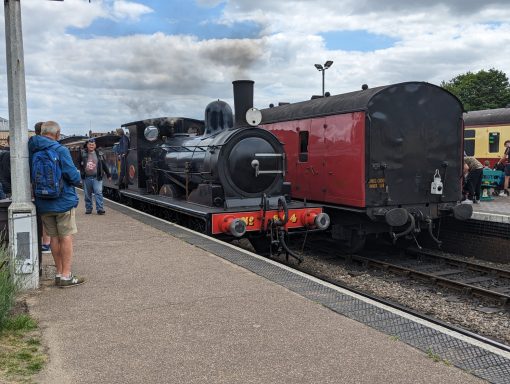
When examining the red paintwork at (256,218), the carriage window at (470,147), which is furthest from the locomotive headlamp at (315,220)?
the carriage window at (470,147)

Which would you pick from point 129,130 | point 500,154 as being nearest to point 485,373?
point 129,130

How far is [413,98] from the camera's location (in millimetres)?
8766

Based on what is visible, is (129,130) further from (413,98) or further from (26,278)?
(26,278)

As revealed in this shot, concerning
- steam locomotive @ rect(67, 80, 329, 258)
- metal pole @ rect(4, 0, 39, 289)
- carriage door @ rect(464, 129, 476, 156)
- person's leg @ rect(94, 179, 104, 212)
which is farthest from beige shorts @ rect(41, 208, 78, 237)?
carriage door @ rect(464, 129, 476, 156)

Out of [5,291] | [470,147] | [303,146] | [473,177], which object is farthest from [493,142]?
[5,291]

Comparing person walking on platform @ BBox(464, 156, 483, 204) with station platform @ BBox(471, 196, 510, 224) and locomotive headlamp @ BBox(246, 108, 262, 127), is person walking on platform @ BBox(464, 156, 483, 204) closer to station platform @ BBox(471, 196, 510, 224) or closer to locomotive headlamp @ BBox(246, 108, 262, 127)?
station platform @ BBox(471, 196, 510, 224)

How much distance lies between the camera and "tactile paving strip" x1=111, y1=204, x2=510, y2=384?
10.8 feet

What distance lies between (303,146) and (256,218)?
3.07 metres

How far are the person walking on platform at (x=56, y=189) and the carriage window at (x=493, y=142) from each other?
1557 cm

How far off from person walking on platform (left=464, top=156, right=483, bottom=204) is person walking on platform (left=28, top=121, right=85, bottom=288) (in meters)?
10.0

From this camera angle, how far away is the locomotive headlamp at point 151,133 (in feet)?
37.7

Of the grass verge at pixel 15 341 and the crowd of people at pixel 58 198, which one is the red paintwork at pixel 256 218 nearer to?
the crowd of people at pixel 58 198

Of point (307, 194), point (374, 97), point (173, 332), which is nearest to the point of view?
point (173, 332)

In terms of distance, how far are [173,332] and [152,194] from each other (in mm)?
7873
